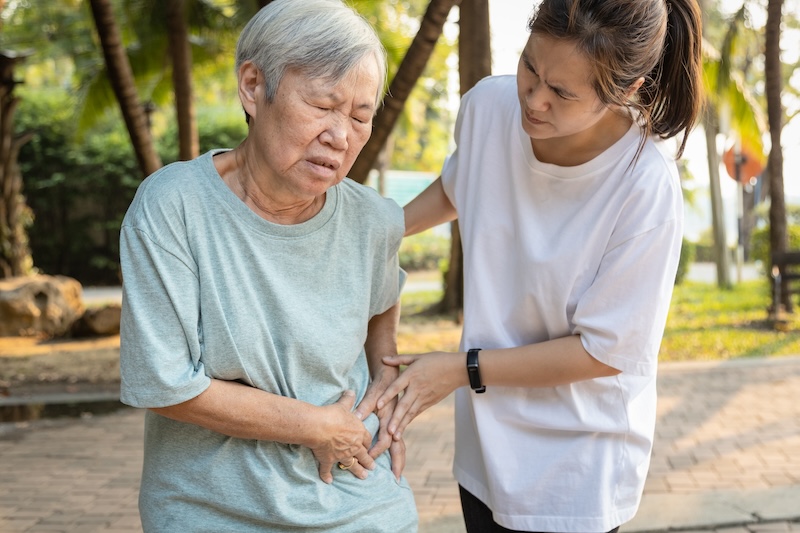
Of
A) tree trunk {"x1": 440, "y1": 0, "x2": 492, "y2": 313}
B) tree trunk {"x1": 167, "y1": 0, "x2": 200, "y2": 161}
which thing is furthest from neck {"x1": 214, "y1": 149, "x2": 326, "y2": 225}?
tree trunk {"x1": 440, "y1": 0, "x2": 492, "y2": 313}

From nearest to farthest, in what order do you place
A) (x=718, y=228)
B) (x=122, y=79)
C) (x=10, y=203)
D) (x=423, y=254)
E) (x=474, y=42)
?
1. (x=122, y=79)
2. (x=474, y=42)
3. (x=10, y=203)
4. (x=718, y=228)
5. (x=423, y=254)

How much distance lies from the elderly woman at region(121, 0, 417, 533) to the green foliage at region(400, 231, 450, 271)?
21.3m

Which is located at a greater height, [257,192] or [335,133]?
[335,133]

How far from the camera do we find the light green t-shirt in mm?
1629

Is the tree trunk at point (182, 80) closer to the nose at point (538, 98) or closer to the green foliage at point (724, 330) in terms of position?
the green foliage at point (724, 330)

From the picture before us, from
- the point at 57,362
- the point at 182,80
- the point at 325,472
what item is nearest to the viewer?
the point at 325,472

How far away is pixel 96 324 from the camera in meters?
11.1

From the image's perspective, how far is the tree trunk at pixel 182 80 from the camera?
8.84 m

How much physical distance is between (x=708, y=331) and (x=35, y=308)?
8.86 meters

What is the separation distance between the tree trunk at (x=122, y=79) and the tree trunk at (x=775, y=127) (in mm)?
8330

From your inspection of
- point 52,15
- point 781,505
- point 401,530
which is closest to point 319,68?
point 401,530

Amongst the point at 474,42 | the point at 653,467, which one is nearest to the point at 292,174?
the point at 653,467

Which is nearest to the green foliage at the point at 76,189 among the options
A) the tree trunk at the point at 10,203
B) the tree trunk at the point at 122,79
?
the tree trunk at the point at 10,203

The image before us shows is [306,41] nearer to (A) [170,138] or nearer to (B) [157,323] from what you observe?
(B) [157,323]
